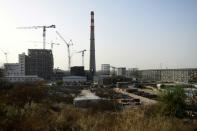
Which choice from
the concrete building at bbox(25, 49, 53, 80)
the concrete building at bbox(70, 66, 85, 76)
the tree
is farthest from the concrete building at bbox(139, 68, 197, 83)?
the tree

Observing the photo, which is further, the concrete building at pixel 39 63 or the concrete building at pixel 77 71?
the concrete building at pixel 39 63

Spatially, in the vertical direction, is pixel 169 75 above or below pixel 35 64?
below

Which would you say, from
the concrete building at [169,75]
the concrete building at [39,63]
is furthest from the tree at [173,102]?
the concrete building at [169,75]

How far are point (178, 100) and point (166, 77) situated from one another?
12918cm

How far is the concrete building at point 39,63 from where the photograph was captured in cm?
12506

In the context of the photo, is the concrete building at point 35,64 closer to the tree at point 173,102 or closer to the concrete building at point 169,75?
the concrete building at point 169,75

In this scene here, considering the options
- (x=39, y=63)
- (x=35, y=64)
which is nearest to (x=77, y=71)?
(x=39, y=63)

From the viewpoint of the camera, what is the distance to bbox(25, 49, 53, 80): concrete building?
125062 millimetres

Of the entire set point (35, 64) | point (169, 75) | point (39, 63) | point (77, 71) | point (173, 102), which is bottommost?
point (173, 102)

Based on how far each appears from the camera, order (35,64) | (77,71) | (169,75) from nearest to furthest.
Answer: (77,71), (35,64), (169,75)

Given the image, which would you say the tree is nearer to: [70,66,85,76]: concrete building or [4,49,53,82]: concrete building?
[70,66,85,76]: concrete building

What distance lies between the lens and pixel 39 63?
126 m

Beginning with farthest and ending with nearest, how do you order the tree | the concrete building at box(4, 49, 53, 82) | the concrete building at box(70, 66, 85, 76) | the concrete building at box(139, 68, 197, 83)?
the concrete building at box(139, 68, 197, 83) → the concrete building at box(4, 49, 53, 82) → the concrete building at box(70, 66, 85, 76) → the tree

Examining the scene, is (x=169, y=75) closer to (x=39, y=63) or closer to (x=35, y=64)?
(x=39, y=63)
